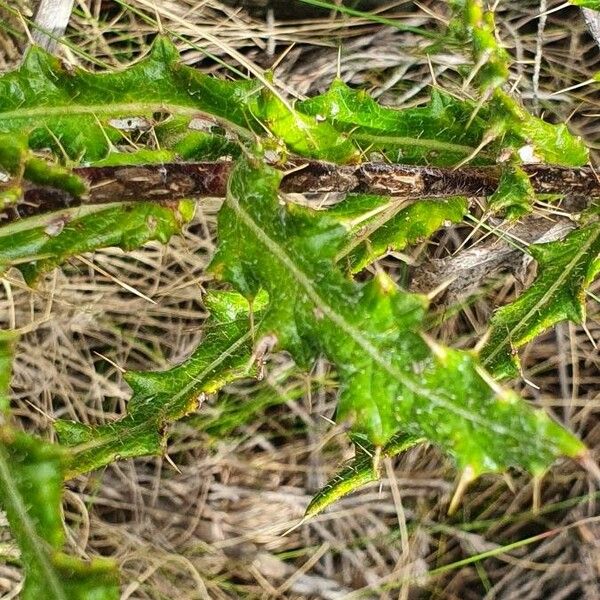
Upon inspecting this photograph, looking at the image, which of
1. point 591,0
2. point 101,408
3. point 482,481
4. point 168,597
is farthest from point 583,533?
point 591,0

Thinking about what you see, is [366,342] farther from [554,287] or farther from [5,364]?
[554,287]

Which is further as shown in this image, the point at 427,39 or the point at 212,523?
the point at 212,523

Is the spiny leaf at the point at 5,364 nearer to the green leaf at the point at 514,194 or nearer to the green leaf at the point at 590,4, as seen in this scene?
the green leaf at the point at 514,194

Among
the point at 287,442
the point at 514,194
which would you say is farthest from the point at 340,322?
the point at 287,442

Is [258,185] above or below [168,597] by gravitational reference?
above

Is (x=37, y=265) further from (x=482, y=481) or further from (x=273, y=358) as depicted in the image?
(x=482, y=481)

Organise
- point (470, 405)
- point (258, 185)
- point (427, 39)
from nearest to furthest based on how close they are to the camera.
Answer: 1. point (470, 405)
2. point (258, 185)
3. point (427, 39)

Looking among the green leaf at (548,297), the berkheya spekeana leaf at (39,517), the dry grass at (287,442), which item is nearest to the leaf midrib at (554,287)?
the green leaf at (548,297)
